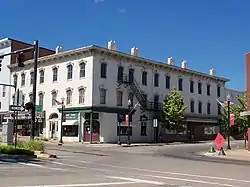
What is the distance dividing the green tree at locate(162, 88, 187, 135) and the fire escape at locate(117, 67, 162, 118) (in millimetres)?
1341

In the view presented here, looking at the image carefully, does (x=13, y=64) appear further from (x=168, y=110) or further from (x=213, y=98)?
(x=213, y=98)

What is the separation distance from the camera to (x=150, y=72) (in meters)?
50.7

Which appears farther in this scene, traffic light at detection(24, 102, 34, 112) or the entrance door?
the entrance door

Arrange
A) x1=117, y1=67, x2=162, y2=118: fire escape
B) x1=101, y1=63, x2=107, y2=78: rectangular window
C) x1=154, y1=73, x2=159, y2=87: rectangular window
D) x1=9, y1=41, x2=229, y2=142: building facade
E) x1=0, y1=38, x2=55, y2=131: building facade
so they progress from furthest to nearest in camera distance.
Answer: x1=0, y1=38, x2=55, y2=131: building facade
x1=154, y1=73, x2=159, y2=87: rectangular window
x1=117, y1=67, x2=162, y2=118: fire escape
x1=101, y1=63, x2=107, y2=78: rectangular window
x1=9, y1=41, x2=229, y2=142: building facade

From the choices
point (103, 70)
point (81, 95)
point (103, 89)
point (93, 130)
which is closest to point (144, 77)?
point (103, 70)

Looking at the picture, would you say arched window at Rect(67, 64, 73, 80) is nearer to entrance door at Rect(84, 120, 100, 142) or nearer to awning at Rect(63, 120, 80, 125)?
awning at Rect(63, 120, 80, 125)

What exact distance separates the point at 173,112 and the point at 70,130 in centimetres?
1300

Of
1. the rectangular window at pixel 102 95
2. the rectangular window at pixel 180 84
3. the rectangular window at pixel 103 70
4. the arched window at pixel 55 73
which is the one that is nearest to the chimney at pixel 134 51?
the rectangular window at pixel 103 70

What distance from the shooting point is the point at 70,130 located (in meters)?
45.8

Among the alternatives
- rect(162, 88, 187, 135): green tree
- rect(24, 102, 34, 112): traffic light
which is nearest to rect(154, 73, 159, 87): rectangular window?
rect(162, 88, 187, 135): green tree

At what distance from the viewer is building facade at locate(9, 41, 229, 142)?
44062mm

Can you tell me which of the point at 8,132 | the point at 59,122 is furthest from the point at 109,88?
the point at 8,132

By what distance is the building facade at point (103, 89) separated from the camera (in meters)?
44.1

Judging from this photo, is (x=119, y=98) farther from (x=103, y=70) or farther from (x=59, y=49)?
(x=59, y=49)
